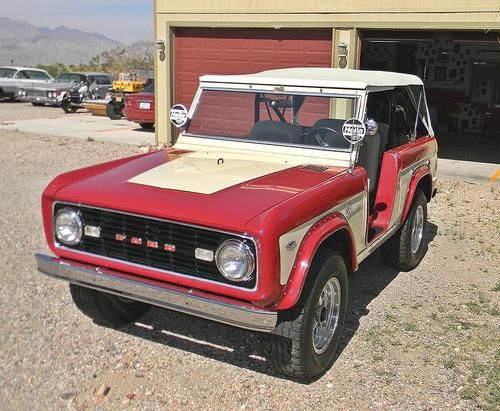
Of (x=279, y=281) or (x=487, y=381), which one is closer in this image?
(x=279, y=281)

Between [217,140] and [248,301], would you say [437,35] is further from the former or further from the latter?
[248,301]

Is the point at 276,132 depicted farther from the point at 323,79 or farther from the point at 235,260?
the point at 235,260

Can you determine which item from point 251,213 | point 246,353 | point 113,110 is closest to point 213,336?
point 246,353

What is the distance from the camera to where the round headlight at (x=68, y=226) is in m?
3.51

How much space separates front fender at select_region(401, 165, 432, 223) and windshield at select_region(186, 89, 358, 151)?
46.7 inches

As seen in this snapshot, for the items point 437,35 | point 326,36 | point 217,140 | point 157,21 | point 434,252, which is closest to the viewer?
point 217,140

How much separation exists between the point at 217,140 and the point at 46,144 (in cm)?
852

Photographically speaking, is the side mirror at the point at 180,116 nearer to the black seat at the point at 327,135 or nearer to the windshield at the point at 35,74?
the black seat at the point at 327,135

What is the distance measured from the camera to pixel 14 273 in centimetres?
503

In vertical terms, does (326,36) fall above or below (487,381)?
above

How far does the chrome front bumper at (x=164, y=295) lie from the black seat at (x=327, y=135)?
160 centimetres

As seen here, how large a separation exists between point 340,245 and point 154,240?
1245 millimetres

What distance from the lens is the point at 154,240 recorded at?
3.27 meters

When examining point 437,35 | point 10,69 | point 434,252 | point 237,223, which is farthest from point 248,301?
point 10,69
